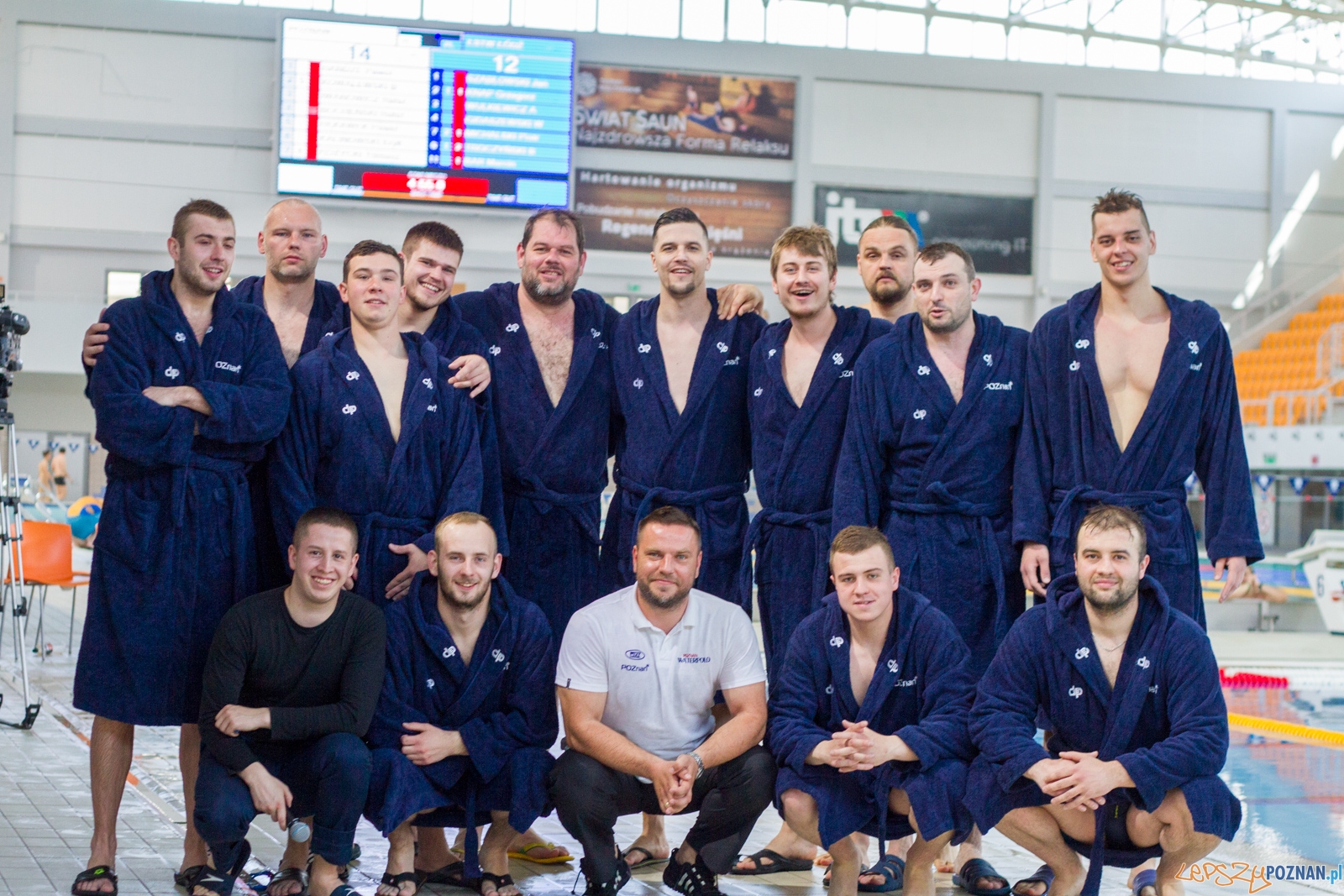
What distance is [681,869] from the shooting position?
4211mm

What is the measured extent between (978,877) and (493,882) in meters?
1.64

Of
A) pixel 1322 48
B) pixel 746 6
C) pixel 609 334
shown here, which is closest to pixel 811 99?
pixel 746 6

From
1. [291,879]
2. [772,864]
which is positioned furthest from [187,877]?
[772,864]

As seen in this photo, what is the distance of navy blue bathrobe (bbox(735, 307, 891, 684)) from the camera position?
4.77 metres

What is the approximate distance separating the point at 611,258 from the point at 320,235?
57.3 ft

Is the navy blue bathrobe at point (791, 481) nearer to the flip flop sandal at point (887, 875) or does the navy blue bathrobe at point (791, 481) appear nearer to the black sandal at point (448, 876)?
the flip flop sandal at point (887, 875)

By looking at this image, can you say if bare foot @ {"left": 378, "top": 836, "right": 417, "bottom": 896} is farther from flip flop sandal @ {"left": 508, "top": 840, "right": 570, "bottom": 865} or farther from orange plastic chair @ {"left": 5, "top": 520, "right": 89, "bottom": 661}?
orange plastic chair @ {"left": 5, "top": 520, "right": 89, "bottom": 661}

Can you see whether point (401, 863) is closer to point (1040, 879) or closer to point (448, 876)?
point (448, 876)

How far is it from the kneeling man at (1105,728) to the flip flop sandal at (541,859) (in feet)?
4.88

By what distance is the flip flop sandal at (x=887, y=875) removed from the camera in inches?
175

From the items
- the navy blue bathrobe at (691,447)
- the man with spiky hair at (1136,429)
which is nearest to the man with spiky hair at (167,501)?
the navy blue bathrobe at (691,447)

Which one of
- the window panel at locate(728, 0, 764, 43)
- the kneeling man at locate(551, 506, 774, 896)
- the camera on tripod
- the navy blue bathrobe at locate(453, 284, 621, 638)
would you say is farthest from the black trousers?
the window panel at locate(728, 0, 764, 43)

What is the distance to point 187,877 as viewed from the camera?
4148 mm

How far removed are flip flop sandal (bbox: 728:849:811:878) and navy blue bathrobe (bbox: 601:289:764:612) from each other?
885 mm
